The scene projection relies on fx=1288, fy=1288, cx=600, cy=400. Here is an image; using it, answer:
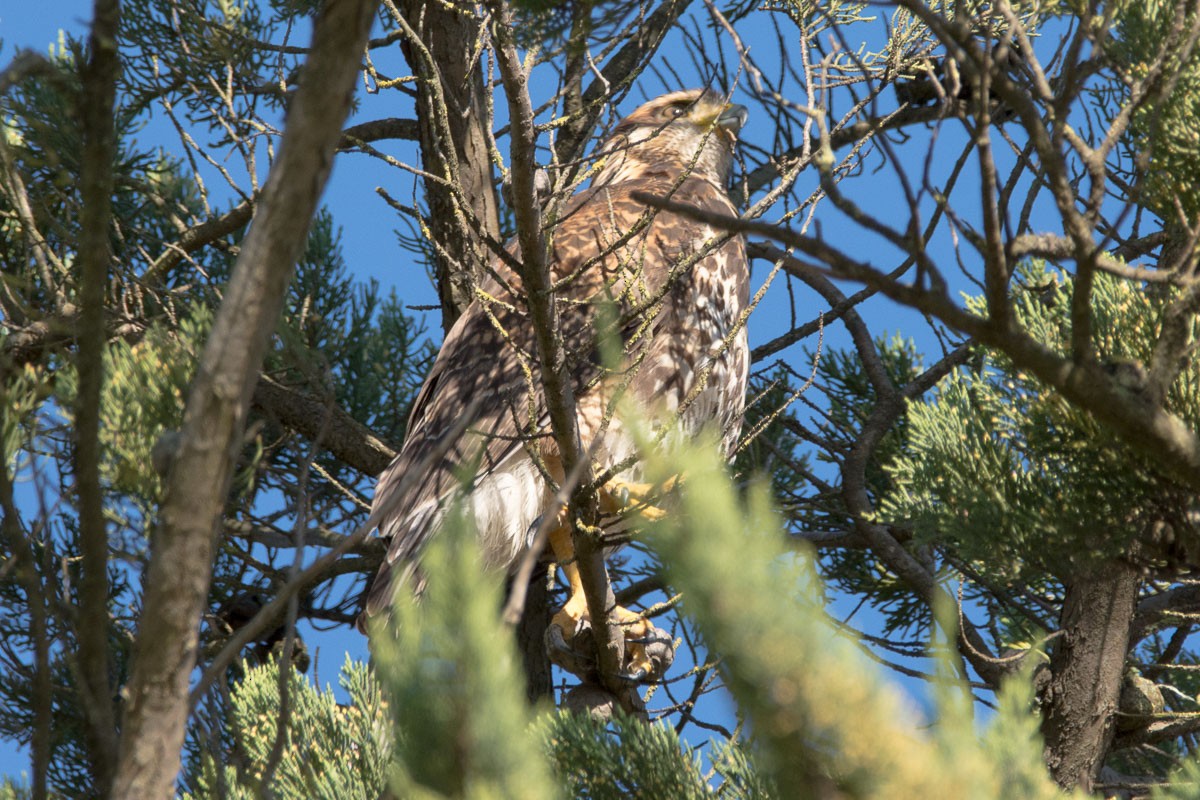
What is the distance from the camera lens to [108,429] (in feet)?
5.77

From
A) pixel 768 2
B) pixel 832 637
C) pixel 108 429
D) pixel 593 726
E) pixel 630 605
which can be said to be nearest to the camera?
pixel 832 637

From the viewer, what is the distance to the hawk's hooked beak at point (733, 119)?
193 inches

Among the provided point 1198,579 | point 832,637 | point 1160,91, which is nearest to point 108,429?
point 832,637

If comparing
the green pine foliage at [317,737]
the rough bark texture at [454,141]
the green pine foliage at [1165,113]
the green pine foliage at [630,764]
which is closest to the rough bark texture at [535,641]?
the rough bark texture at [454,141]

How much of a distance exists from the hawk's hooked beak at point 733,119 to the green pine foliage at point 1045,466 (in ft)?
8.46

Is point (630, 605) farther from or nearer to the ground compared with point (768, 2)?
nearer to the ground

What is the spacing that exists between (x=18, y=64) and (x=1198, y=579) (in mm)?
2193

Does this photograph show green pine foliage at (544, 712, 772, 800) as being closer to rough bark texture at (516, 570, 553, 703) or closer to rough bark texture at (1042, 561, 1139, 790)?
rough bark texture at (1042, 561, 1139, 790)

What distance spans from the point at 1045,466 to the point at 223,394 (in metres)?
1.65

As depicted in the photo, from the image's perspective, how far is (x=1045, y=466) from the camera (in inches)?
93.2

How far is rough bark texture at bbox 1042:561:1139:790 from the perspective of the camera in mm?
2869

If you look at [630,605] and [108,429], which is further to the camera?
[630,605]

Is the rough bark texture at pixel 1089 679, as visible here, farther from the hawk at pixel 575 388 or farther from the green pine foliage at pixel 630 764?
the green pine foliage at pixel 630 764

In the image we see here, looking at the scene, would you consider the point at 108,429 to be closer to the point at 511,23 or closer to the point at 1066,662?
the point at 511,23
